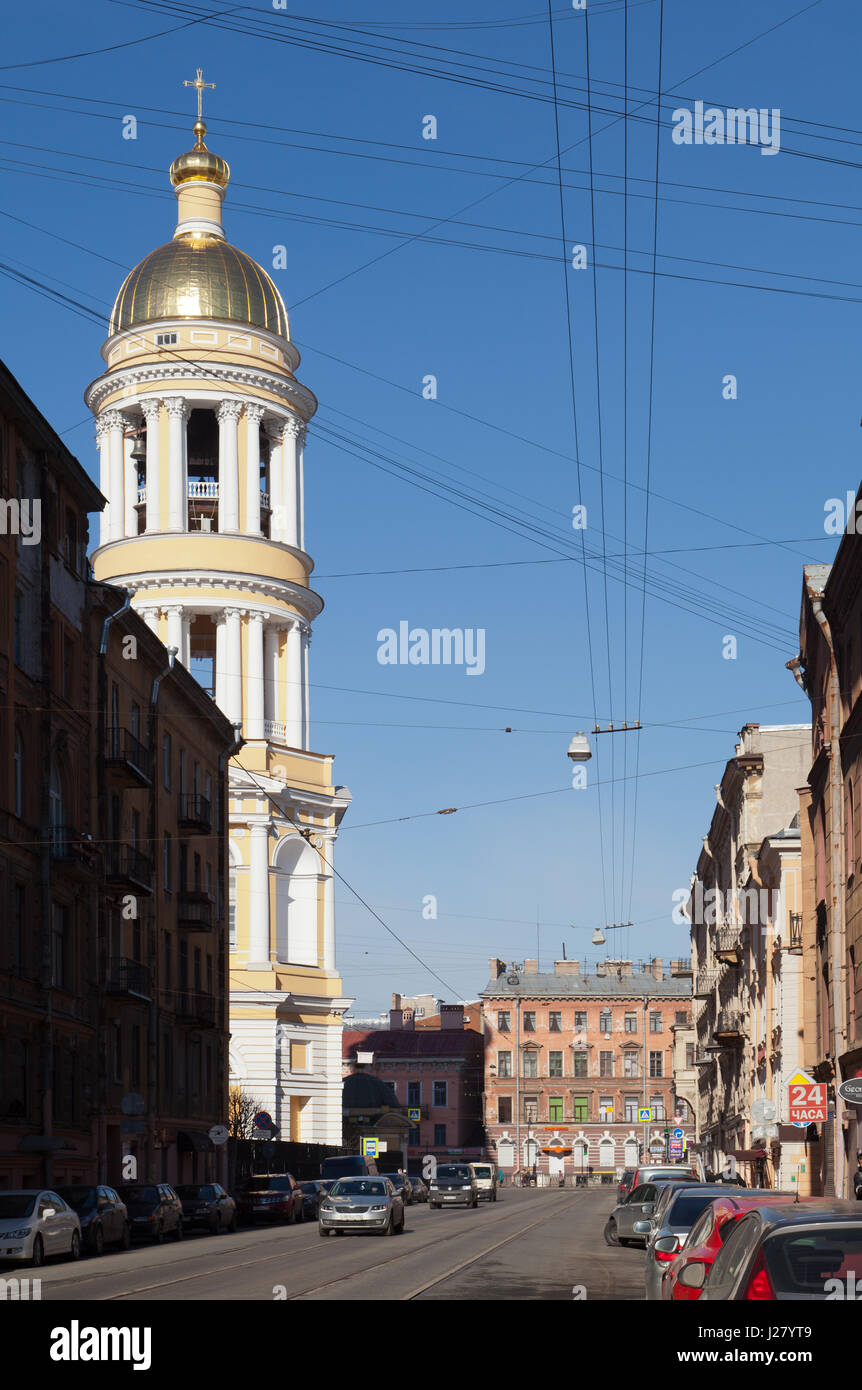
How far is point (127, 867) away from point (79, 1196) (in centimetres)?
1582

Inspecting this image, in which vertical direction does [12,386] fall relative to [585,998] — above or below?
above

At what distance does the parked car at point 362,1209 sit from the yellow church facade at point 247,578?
37014mm

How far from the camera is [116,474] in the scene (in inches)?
3236

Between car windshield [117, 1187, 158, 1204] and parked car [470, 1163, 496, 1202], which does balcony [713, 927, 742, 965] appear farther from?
car windshield [117, 1187, 158, 1204]

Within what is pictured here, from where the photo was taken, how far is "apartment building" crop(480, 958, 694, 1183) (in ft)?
408

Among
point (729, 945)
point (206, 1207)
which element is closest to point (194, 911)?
point (206, 1207)

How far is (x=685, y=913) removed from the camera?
105m

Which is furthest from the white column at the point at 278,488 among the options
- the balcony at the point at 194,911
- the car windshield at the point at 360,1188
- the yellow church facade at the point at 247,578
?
the car windshield at the point at 360,1188

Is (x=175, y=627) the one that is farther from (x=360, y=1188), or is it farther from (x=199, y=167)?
(x=360, y=1188)

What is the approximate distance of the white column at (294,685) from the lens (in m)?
82.7
